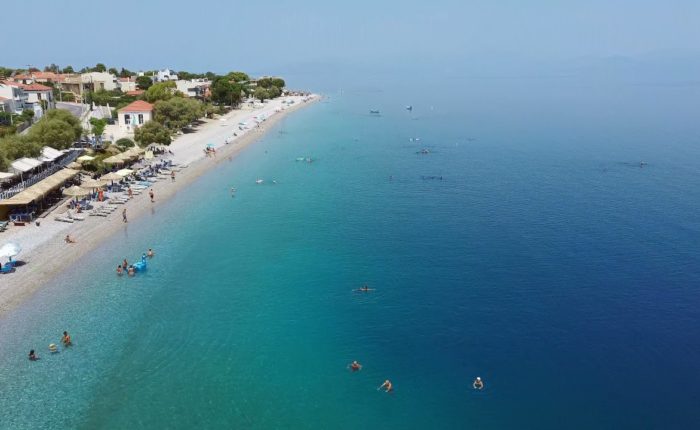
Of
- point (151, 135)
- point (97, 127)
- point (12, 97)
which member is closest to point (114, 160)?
point (151, 135)

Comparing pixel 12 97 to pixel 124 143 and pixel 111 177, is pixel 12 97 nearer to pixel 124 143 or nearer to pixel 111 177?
pixel 124 143

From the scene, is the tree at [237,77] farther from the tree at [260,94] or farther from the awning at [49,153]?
the awning at [49,153]

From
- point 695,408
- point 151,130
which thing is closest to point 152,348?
point 695,408

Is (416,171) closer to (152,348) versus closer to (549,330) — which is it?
(549,330)

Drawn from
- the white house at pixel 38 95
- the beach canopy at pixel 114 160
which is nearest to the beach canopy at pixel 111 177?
the beach canopy at pixel 114 160

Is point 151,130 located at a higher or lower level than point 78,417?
higher

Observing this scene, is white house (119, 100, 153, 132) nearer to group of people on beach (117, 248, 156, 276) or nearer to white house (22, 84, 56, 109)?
white house (22, 84, 56, 109)

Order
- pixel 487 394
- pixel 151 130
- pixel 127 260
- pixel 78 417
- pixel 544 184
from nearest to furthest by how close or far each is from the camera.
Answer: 1. pixel 78 417
2. pixel 487 394
3. pixel 127 260
4. pixel 544 184
5. pixel 151 130

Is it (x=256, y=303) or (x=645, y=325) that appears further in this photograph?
(x=256, y=303)
